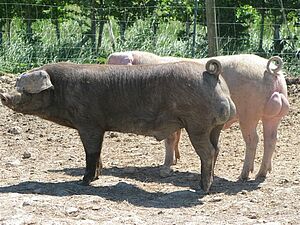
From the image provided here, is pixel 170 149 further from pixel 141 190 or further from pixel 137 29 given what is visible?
pixel 137 29

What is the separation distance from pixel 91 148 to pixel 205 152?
1139 millimetres

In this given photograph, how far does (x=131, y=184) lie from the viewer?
7664 millimetres

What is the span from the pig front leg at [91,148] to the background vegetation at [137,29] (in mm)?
5585

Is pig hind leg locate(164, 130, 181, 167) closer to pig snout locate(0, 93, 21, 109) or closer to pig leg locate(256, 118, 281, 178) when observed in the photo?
pig leg locate(256, 118, 281, 178)

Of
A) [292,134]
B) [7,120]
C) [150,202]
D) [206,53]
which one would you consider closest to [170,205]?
[150,202]

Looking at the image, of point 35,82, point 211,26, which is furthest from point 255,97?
point 211,26

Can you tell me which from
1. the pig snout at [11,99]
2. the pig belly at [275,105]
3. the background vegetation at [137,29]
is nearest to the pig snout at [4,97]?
the pig snout at [11,99]

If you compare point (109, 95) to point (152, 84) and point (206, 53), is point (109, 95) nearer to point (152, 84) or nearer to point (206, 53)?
point (152, 84)

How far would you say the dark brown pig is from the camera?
719cm

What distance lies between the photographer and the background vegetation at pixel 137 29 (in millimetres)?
13344

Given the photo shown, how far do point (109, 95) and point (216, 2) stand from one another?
22.3 ft

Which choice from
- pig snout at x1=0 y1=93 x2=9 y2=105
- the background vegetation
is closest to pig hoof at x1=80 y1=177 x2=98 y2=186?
pig snout at x1=0 y1=93 x2=9 y2=105

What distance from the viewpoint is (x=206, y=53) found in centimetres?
1339

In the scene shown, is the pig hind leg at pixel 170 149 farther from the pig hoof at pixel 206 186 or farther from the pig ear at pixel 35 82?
the pig ear at pixel 35 82
